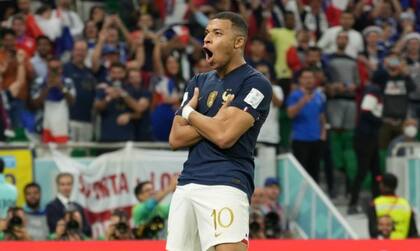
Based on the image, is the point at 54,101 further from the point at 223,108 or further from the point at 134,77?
the point at 223,108

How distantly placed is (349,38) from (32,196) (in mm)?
5577

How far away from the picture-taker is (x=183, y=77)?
1603 cm

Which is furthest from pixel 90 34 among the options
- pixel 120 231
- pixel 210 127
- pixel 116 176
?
pixel 210 127

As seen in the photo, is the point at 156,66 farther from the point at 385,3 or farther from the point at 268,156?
the point at 385,3

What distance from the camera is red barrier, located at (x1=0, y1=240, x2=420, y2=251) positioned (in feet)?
31.8

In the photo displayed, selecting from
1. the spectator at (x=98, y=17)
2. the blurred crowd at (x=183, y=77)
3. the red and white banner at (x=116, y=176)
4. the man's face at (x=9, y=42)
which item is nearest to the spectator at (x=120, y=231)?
the red and white banner at (x=116, y=176)

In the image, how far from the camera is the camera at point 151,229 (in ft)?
40.1

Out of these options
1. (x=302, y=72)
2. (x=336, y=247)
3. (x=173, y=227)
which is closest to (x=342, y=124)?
(x=302, y=72)

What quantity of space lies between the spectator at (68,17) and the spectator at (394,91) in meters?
3.70

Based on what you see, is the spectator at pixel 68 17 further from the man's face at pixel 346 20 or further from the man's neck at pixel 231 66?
the man's neck at pixel 231 66

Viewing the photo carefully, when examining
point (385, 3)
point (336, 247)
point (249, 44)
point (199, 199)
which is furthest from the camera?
point (385, 3)

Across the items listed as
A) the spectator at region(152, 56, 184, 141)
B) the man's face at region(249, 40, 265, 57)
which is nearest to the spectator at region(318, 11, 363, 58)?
the man's face at region(249, 40, 265, 57)

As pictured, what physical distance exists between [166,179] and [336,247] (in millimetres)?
4761

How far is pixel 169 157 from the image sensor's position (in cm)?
1441
